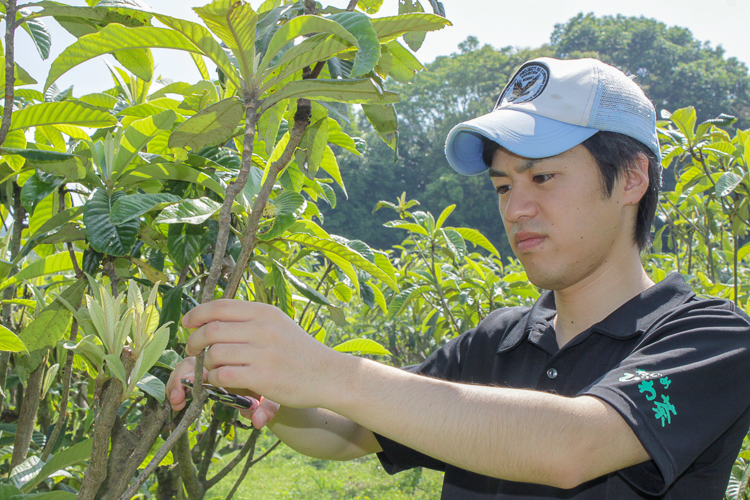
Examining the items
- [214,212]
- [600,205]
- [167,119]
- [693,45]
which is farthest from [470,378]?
[693,45]

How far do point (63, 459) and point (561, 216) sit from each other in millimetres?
1383

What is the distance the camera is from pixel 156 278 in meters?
1.61

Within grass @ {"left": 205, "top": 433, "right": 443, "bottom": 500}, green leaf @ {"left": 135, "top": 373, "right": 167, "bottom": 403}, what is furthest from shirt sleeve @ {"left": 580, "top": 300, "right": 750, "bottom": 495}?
grass @ {"left": 205, "top": 433, "right": 443, "bottom": 500}

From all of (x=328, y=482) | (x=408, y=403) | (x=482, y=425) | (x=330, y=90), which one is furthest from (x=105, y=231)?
(x=328, y=482)

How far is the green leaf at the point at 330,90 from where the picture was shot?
0.93m

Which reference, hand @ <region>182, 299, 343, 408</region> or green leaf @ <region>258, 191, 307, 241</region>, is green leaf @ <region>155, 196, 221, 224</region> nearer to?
green leaf @ <region>258, 191, 307, 241</region>

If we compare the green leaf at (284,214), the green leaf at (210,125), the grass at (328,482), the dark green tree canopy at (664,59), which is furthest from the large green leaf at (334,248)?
the dark green tree canopy at (664,59)

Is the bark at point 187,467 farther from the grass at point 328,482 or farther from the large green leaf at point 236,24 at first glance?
the grass at point 328,482

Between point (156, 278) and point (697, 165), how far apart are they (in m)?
3.10

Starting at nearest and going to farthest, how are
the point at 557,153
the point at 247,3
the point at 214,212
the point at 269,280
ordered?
the point at 247,3, the point at 214,212, the point at 557,153, the point at 269,280

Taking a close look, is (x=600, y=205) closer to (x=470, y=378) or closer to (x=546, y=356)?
(x=546, y=356)

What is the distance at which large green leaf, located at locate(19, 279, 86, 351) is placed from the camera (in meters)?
1.48

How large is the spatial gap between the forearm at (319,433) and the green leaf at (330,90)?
0.91m

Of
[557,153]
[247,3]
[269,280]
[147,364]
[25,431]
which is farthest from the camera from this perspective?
[25,431]
